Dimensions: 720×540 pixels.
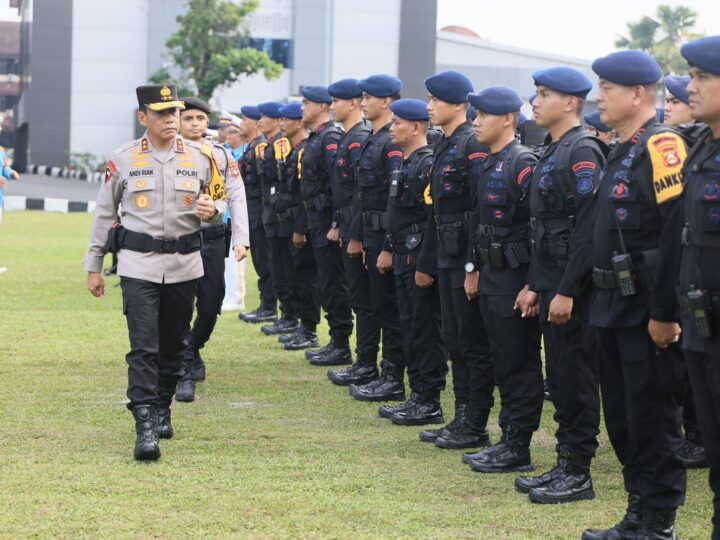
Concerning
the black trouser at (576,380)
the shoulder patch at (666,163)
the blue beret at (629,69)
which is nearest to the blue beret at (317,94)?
the black trouser at (576,380)

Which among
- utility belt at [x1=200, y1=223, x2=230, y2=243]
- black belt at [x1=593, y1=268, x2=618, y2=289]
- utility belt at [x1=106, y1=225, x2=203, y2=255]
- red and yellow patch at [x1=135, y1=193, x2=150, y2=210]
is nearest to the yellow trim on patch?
red and yellow patch at [x1=135, y1=193, x2=150, y2=210]

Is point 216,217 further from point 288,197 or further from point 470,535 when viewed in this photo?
point 288,197

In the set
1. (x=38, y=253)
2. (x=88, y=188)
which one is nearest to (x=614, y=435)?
(x=38, y=253)

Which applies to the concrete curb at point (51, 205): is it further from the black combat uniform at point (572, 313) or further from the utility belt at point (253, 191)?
the black combat uniform at point (572, 313)

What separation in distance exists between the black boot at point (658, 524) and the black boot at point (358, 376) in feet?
14.1

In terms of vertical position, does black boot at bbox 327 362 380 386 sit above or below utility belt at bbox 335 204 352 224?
below

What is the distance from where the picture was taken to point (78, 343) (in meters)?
10.8

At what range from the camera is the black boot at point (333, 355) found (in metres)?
10.0

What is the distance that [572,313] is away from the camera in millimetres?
5645

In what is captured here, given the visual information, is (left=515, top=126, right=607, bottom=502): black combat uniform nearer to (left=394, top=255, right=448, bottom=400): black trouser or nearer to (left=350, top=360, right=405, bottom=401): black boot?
(left=394, top=255, right=448, bottom=400): black trouser

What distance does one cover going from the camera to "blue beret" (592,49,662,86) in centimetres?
510

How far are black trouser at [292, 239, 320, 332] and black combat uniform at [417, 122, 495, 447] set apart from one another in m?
4.04

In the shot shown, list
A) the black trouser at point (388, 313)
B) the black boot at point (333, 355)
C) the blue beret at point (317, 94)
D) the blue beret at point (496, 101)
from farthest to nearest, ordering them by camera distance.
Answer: the black boot at point (333, 355), the blue beret at point (317, 94), the black trouser at point (388, 313), the blue beret at point (496, 101)

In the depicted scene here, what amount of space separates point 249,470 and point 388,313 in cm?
266
